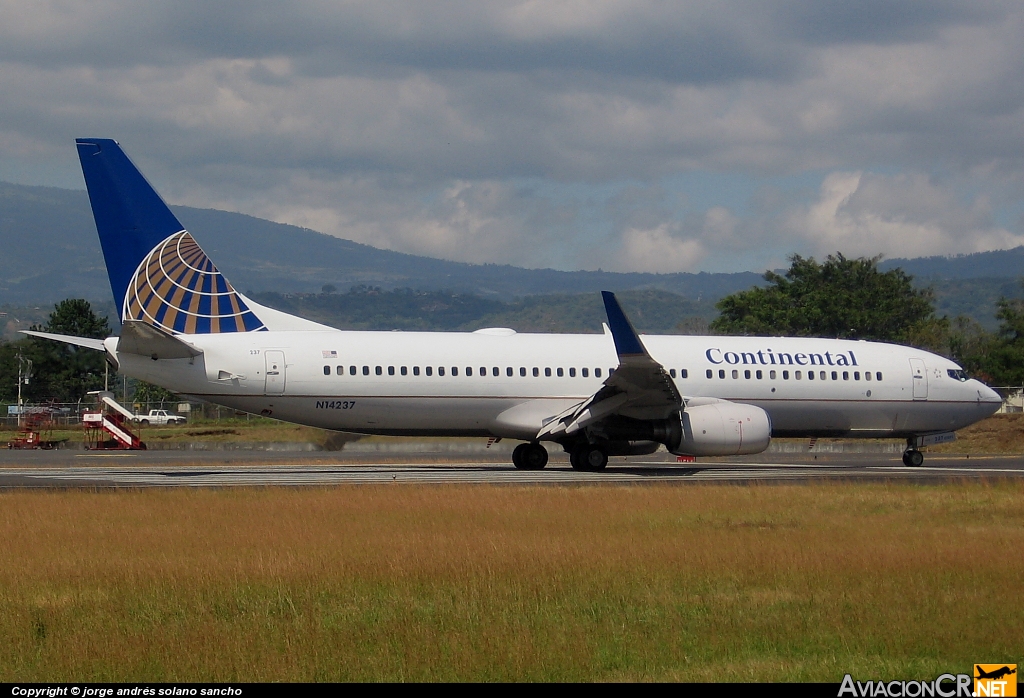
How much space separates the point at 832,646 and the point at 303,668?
390cm

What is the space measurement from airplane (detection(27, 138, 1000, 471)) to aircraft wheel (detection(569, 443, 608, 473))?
1.4 inches

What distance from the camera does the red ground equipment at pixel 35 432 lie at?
1991 inches

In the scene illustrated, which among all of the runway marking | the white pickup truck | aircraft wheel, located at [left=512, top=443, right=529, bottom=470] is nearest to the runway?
the runway marking

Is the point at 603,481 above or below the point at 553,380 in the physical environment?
below

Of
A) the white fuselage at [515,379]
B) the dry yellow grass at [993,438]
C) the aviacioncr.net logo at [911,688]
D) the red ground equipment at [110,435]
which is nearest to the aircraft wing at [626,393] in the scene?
the white fuselage at [515,379]

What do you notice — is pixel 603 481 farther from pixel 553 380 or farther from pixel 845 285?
pixel 845 285

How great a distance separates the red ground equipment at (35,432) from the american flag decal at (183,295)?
88.1 ft

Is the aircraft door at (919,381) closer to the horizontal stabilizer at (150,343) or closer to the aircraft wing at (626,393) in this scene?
the aircraft wing at (626,393)

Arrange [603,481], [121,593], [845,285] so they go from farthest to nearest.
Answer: [845,285] → [603,481] → [121,593]

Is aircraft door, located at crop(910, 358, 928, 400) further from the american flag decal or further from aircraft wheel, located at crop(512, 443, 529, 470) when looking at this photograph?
the american flag decal

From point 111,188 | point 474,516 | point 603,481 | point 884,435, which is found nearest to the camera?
point 474,516

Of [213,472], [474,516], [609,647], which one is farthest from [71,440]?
[609,647]

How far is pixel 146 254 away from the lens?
26406 mm

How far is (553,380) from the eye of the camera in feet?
95.1
